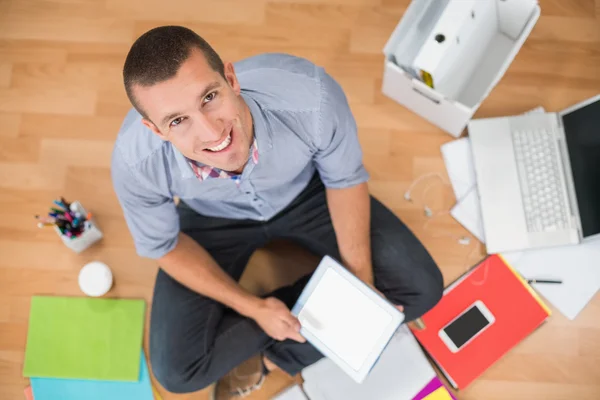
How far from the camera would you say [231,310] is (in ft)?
4.96

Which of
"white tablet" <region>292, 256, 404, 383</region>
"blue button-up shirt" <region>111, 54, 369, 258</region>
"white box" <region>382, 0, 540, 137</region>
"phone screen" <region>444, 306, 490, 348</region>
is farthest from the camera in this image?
"phone screen" <region>444, 306, 490, 348</region>

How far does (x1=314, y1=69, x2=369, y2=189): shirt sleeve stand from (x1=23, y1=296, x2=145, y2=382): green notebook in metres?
0.74

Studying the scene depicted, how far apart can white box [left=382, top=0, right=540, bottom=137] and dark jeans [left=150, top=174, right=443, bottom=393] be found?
334mm

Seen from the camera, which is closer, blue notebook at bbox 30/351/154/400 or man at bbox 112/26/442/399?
man at bbox 112/26/442/399

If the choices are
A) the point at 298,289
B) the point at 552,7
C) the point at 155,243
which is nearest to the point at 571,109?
the point at 552,7

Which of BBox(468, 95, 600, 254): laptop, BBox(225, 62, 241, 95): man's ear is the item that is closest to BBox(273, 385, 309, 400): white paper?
BBox(468, 95, 600, 254): laptop

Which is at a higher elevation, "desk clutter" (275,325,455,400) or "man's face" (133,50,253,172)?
"man's face" (133,50,253,172)

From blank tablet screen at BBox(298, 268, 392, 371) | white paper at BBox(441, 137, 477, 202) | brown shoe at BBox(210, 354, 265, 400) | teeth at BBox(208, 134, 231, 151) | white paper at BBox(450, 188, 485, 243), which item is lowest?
brown shoe at BBox(210, 354, 265, 400)

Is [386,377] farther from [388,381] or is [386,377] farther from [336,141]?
[336,141]

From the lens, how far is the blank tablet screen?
1.32m

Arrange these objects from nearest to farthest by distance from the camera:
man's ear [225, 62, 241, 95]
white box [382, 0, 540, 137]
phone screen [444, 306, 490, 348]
Result: man's ear [225, 62, 241, 95], white box [382, 0, 540, 137], phone screen [444, 306, 490, 348]

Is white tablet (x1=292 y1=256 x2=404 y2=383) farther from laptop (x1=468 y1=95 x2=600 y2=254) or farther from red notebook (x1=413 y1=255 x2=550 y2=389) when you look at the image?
laptop (x1=468 y1=95 x2=600 y2=254)

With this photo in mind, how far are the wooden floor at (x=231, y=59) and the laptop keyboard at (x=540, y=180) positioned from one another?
167 millimetres

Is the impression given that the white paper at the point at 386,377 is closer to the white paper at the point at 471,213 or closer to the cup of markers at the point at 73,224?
the white paper at the point at 471,213
